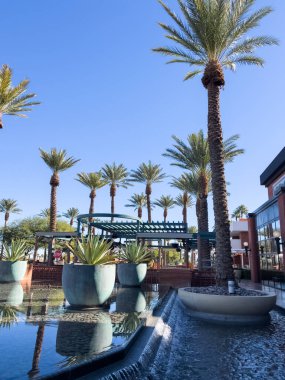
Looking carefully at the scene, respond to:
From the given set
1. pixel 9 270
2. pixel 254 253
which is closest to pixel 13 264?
pixel 9 270

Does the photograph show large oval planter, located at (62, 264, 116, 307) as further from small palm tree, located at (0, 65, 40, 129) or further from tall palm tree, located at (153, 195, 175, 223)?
tall palm tree, located at (153, 195, 175, 223)

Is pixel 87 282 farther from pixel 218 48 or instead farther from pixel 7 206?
pixel 7 206

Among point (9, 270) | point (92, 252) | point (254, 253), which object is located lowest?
point (9, 270)

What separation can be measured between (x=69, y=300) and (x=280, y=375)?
192 inches

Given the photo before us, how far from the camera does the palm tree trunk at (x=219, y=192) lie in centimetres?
1009

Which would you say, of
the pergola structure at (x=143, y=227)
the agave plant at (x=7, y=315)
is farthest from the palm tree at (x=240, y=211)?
the agave plant at (x=7, y=315)

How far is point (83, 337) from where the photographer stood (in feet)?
14.4

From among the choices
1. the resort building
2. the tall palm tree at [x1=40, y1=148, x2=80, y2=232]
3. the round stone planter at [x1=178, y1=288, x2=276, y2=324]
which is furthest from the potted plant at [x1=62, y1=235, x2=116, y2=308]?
the tall palm tree at [x1=40, y1=148, x2=80, y2=232]

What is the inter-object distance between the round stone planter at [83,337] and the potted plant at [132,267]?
25.3 feet

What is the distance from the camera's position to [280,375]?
4.01 m

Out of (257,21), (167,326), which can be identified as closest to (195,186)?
(257,21)

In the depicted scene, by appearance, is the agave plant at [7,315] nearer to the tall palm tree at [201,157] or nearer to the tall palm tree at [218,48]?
the tall palm tree at [218,48]

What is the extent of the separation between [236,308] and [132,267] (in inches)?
255

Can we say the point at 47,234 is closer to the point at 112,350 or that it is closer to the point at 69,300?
the point at 69,300
